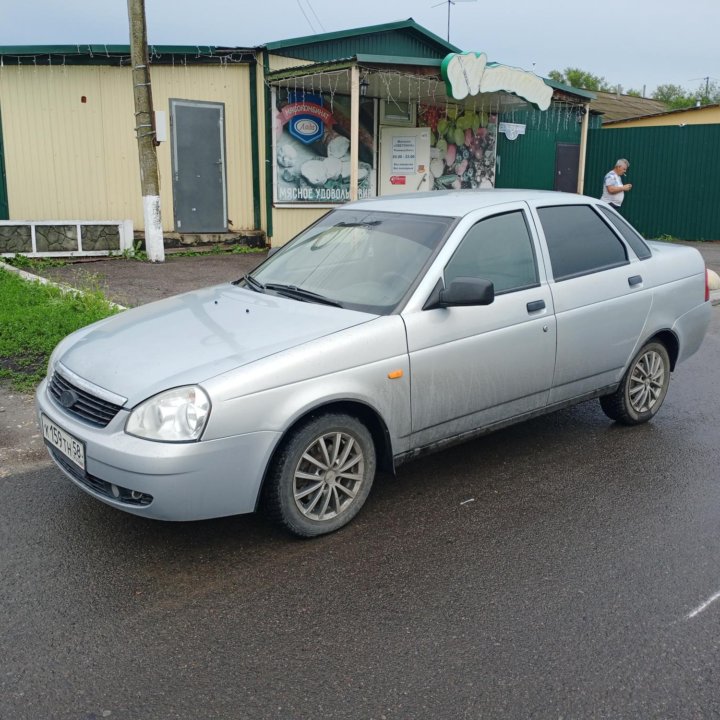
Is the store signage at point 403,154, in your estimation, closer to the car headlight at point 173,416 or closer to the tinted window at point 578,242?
the tinted window at point 578,242

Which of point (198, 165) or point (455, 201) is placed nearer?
point (455, 201)

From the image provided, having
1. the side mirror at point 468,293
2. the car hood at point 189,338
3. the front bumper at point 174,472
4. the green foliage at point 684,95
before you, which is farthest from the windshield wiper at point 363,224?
the green foliage at point 684,95

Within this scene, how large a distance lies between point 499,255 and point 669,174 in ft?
49.8

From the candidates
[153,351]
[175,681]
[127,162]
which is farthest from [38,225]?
[175,681]

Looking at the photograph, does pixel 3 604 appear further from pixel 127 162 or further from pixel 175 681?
pixel 127 162

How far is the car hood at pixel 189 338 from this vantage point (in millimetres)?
3682

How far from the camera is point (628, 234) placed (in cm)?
563

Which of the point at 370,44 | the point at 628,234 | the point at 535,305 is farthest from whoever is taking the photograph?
the point at 370,44

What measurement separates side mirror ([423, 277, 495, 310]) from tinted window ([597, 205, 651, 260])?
6.03 feet

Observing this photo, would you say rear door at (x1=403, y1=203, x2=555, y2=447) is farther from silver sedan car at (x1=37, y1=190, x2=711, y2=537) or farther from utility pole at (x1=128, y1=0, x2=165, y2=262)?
utility pole at (x1=128, y1=0, x2=165, y2=262)

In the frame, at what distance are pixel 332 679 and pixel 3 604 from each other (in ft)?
4.97

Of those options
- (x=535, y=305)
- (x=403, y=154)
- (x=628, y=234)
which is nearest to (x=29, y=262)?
(x=403, y=154)

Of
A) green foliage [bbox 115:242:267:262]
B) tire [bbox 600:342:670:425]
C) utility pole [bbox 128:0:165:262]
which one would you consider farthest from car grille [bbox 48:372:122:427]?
green foliage [bbox 115:242:267:262]

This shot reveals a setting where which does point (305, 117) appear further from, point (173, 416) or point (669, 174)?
point (173, 416)
